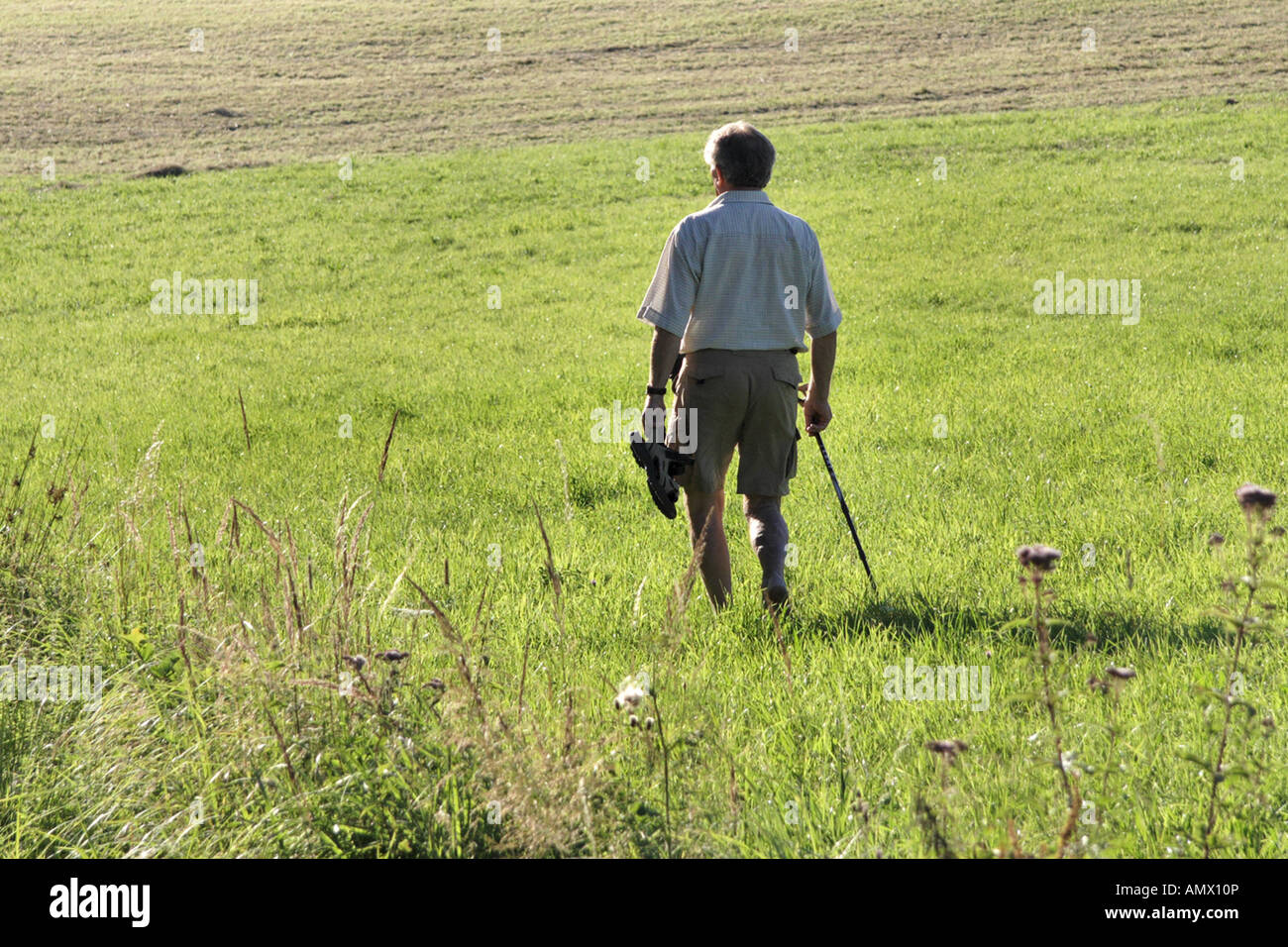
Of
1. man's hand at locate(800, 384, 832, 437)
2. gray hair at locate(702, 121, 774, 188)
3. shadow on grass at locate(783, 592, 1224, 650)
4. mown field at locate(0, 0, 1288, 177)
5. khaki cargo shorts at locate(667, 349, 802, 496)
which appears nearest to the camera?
shadow on grass at locate(783, 592, 1224, 650)

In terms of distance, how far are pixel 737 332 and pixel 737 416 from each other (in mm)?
399

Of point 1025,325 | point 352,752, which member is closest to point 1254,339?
point 1025,325

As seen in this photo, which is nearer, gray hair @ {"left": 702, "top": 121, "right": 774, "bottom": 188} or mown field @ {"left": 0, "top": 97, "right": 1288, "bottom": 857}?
mown field @ {"left": 0, "top": 97, "right": 1288, "bottom": 857}

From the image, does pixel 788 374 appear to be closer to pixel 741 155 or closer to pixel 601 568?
pixel 741 155

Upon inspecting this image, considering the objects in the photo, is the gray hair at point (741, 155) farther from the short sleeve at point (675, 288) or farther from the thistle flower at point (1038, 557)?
the thistle flower at point (1038, 557)

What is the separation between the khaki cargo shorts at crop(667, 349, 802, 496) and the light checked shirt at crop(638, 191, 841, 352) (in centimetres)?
9

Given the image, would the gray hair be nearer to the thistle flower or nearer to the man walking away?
the man walking away

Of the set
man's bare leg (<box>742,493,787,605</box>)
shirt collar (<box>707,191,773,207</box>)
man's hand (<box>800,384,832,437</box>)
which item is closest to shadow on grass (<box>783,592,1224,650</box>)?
man's bare leg (<box>742,493,787,605</box>)

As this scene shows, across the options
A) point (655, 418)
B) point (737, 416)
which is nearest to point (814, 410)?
point (737, 416)

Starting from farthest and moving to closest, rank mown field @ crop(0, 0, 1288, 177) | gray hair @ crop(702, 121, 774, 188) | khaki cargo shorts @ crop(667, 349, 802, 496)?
mown field @ crop(0, 0, 1288, 177)
khaki cargo shorts @ crop(667, 349, 802, 496)
gray hair @ crop(702, 121, 774, 188)

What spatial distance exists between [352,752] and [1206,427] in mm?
7099

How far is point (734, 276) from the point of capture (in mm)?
5199

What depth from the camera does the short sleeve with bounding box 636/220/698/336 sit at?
17.0 feet

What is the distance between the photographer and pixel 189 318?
1634 centimetres
